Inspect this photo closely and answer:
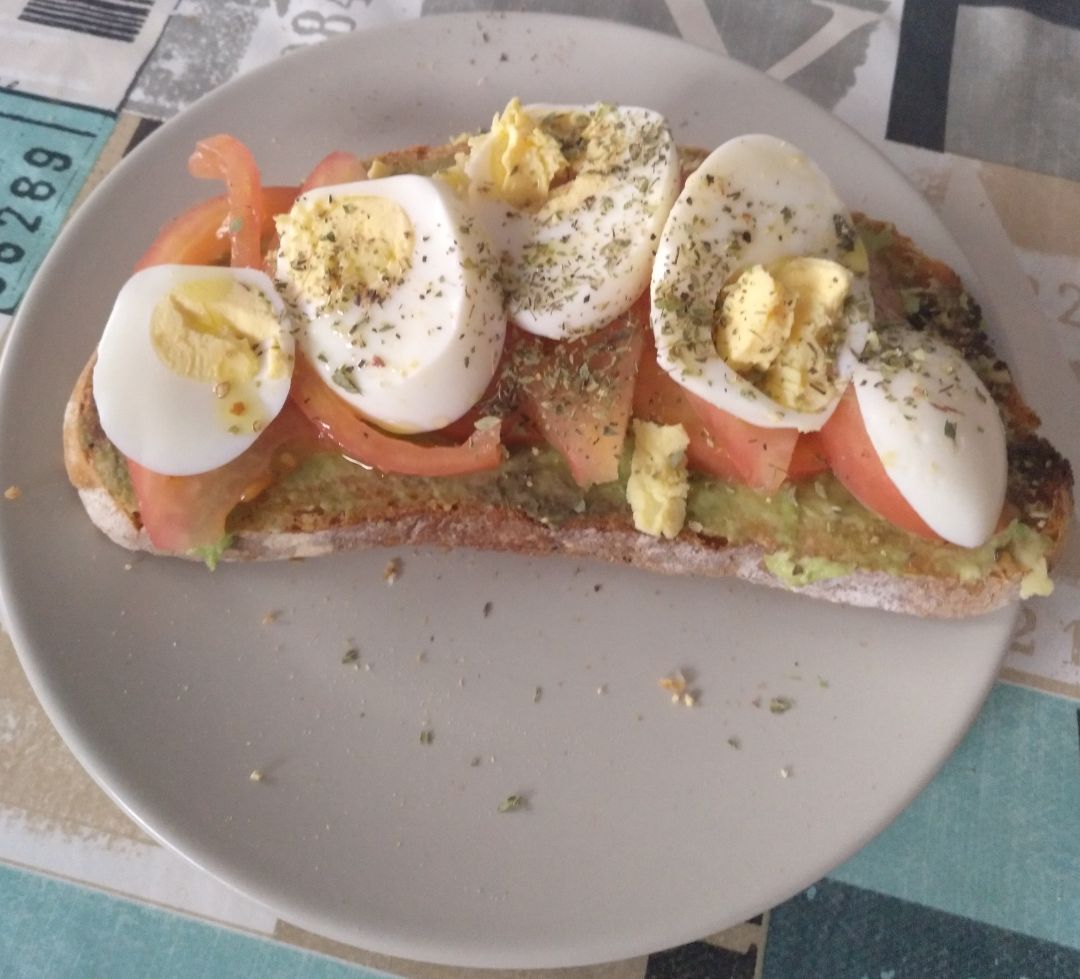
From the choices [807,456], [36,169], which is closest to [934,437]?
[807,456]

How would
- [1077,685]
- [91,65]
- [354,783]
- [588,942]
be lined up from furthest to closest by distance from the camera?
[91,65] < [1077,685] < [354,783] < [588,942]

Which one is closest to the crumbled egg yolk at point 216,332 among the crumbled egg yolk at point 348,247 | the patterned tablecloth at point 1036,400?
the crumbled egg yolk at point 348,247

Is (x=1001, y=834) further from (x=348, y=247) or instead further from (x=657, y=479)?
(x=348, y=247)

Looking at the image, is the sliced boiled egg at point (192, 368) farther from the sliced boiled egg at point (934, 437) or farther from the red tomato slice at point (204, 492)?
the sliced boiled egg at point (934, 437)

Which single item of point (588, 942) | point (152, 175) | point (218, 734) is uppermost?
point (152, 175)

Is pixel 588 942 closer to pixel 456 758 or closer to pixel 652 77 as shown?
pixel 456 758

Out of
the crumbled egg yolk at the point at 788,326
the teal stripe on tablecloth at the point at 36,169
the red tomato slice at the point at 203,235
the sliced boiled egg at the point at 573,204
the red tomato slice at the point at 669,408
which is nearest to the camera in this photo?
the crumbled egg yolk at the point at 788,326

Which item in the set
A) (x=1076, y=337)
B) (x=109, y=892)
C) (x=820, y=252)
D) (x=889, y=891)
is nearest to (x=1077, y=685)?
(x=889, y=891)
